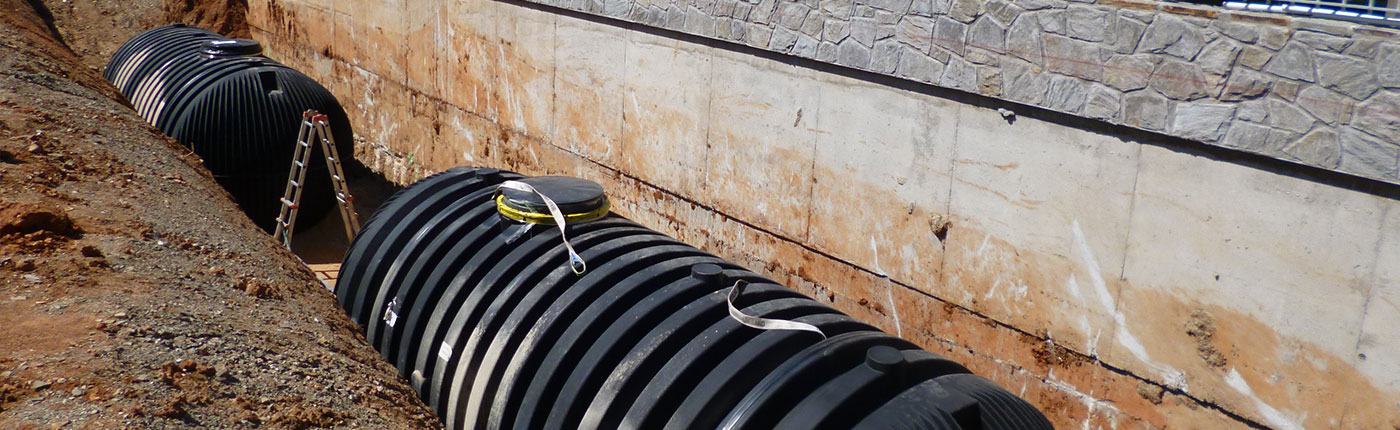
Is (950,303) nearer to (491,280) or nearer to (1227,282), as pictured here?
(1227,282)

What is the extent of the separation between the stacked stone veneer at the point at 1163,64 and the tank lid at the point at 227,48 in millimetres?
8162

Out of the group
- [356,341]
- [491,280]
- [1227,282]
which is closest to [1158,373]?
[1227,282]

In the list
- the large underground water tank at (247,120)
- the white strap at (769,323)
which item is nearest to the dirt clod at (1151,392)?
the white strap at (769,323)

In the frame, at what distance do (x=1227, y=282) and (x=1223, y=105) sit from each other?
34.1 inches

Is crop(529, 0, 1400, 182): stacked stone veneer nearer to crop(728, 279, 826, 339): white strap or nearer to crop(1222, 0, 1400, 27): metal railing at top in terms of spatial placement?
crop(1222, 0, 1400, 27): metal railing at top

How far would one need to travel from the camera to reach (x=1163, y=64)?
16.1 feet

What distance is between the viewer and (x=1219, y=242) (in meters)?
4.80

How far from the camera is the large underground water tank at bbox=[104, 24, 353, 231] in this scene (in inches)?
398

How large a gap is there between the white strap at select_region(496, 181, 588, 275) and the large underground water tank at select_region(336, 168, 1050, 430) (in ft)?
0.13

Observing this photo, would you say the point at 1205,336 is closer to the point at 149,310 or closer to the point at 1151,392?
the point at 1151,392

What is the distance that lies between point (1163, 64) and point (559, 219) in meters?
3.13

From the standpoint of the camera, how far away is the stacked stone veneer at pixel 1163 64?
427 centimetres

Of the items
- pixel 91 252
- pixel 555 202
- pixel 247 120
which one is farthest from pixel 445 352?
pixel 247 120

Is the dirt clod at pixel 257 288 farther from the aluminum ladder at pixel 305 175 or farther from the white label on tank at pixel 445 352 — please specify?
the aluminum ladder at pixel 305 175
